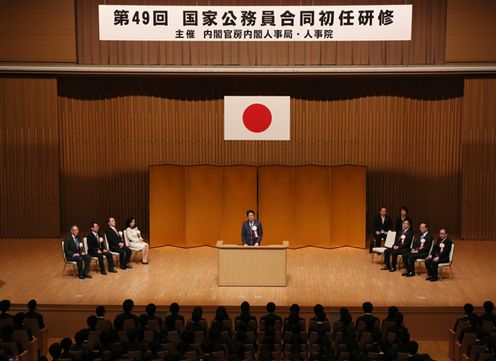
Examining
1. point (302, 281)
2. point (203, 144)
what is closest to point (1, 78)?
point (203, 144)

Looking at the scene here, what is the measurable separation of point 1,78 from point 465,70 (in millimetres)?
10029

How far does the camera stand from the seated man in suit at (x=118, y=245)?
44.7 feet

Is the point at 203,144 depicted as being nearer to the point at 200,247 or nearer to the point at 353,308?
the point at 200,247

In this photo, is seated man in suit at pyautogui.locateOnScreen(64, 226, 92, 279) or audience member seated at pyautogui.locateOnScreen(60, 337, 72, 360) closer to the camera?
audience member seated at pyautogui.locateOnScreen(60, 337, 72, 360)

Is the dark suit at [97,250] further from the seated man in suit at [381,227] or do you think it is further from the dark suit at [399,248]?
the seated man in suit at [381,227]

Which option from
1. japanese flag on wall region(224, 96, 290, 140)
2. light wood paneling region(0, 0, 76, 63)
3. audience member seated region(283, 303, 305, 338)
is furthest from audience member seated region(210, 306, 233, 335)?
light wood paneling region(0, 0, 76, 63)

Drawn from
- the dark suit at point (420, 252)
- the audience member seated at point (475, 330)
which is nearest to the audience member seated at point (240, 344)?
the audience member seated at point (475, 330)

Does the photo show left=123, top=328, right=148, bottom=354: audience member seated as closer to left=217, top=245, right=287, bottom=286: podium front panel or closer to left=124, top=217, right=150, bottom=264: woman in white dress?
left=217, top=245, right=287, bottom=286: podium front panel

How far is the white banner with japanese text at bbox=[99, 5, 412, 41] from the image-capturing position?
43.3ft

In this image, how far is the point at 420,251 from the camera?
1321cm

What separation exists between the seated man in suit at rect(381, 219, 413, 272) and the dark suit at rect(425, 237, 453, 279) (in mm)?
572

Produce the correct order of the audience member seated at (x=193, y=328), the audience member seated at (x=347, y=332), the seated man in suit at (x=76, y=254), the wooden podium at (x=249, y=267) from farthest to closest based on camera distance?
the seated man in suit at (x=76, y=254), the wooden podium at (x=249, y=267), the audience member seated at (x=193, y=328), the audience member seated at (x=347, y=332)

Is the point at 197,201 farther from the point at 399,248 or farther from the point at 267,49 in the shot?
the point at 399,248

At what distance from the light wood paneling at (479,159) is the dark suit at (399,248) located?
3208 mm
